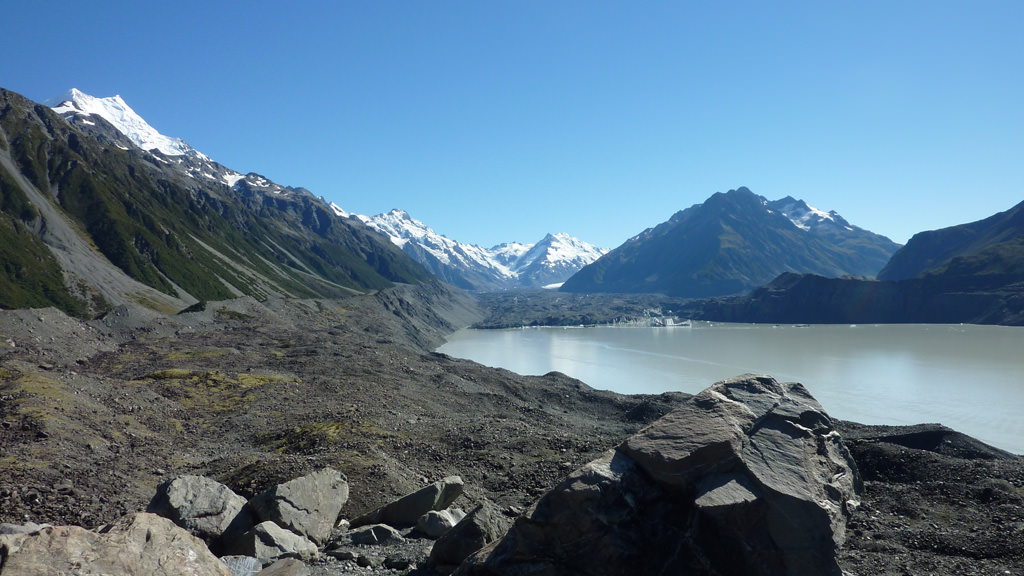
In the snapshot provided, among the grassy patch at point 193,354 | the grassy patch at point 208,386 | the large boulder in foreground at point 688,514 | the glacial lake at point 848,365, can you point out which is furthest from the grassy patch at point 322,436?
the glacial lake at point 848,365

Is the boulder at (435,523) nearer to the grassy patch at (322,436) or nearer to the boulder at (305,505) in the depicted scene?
the boulder at (305,505)

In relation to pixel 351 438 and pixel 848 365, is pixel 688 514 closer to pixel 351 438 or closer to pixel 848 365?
pixel 351 438

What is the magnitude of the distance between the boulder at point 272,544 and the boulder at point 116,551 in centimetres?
231

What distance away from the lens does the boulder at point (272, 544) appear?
1141 cm

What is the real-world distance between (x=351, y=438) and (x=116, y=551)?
16.6 metres

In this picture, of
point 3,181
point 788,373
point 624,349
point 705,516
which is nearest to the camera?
point 705,516

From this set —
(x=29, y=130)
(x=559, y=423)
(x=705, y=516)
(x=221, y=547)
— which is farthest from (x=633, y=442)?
(x=29, y=130)

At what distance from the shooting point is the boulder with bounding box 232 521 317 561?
1141 cm

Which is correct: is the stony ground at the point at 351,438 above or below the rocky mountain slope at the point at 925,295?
below

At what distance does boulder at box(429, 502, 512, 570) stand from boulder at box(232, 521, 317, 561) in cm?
308

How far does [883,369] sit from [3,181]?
13740cm

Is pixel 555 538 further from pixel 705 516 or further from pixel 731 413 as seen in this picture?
pixel 731 413

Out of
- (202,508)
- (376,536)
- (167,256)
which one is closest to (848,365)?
(376,536)

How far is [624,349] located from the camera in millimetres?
102812
